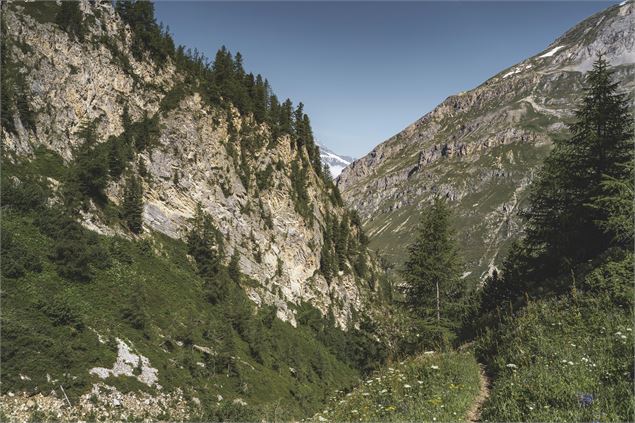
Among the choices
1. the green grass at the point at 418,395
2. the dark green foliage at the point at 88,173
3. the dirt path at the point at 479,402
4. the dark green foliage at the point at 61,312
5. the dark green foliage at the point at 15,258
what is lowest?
the dirt path at the point at 479,402

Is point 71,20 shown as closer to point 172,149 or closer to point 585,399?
point 172,149

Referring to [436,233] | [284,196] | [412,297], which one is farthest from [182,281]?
[284,196]

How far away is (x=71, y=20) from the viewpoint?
49.1m

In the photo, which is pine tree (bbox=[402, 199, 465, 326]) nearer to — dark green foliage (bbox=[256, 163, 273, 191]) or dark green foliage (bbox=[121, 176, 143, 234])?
dark green foliage (bbox=[121, 176, 143, 234])

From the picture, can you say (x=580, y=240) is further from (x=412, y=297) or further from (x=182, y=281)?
(x=182, y=281)

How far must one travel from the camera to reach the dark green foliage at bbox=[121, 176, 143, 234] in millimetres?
42094

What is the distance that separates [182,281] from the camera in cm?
4256

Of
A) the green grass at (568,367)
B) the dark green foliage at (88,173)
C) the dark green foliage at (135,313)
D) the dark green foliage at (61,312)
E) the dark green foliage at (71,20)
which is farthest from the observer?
the dark green foliage at (71,20)

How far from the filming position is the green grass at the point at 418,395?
8.32 m

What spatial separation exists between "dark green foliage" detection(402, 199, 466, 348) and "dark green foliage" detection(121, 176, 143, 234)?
30781 millimetres

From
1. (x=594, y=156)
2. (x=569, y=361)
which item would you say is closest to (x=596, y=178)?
(x=594, y=156)

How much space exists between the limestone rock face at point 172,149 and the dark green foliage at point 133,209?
67.6 inches

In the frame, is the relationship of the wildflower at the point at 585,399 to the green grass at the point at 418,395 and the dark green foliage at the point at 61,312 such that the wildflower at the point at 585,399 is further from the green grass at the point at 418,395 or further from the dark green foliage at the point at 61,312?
the dark green foliage at the point at 61,312

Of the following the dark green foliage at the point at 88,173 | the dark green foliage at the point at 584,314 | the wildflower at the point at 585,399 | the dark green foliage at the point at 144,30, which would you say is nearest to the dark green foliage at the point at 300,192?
the dark green foliage at the point at 144,30
